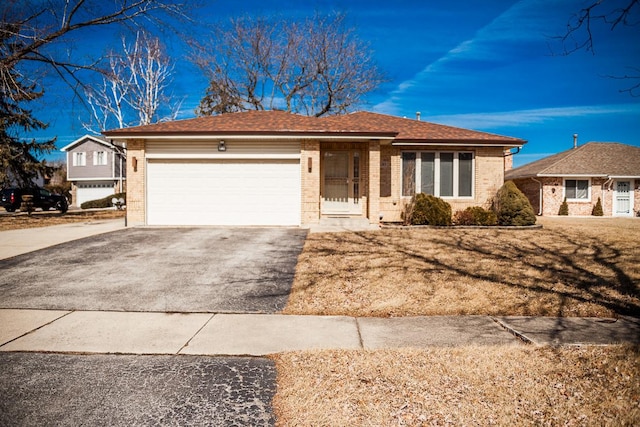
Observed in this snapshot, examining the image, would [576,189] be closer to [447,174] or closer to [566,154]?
[566,154]

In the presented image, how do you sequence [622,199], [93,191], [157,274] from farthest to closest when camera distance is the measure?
[93,191] → [622,199] → [157,274]

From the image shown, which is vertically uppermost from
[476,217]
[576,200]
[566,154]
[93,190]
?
[566,154]

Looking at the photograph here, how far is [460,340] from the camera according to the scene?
4.43 meters

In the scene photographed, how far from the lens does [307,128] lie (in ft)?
46.3

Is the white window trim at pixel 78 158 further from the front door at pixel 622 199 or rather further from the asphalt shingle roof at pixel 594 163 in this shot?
the front door at pixel 622 199

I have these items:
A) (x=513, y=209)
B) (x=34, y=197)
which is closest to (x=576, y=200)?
(x=513, y=209)

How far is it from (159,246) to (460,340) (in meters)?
8.21

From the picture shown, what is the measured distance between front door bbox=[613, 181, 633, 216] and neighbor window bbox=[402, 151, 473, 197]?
15.4 m

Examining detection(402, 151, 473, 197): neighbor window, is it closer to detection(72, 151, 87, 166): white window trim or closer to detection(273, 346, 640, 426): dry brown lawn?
detection(273, 346, 640, 426): dry brown lawn

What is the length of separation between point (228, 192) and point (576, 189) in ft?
73.0

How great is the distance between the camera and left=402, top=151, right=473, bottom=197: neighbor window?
626 inches

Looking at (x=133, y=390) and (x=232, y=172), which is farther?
(x=232, y=172)

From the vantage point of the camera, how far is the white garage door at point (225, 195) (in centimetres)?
1395

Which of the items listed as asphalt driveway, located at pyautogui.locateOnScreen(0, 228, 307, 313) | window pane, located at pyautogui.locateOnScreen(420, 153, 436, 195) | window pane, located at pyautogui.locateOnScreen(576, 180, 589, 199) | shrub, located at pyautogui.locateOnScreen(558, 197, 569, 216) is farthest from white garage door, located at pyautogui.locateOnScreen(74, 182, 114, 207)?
window pane, located at pyautogui.locateOnScreen(576, 180, 589, 199)
